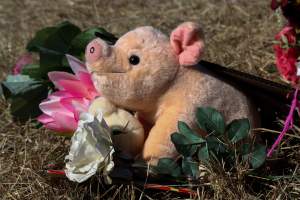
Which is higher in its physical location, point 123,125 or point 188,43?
point 188,43

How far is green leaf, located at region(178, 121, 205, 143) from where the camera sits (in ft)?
3.56

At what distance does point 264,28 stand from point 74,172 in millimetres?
1284

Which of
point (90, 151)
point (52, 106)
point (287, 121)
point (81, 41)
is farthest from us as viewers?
point (81, 41)

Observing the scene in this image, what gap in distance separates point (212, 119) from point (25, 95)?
59 centimetres

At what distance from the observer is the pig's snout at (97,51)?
111 centimetres

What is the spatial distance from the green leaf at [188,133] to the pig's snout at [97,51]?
7.8 inches

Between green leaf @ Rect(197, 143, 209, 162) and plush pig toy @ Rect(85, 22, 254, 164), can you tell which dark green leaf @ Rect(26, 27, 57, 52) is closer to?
plush pig toy @ Rect(85, 22, 254, 164)

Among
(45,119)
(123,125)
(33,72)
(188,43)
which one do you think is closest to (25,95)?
(33,72)

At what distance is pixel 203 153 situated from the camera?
1094 mm

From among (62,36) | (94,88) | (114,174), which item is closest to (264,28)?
(62,36)

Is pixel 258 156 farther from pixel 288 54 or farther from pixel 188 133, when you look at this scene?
pixel 288 54

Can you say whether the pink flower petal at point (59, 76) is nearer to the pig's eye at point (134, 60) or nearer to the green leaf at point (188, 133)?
the pig's eye at point (134, 60)

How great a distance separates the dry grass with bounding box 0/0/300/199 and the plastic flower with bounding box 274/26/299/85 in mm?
146

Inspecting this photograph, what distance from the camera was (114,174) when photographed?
1.10m
